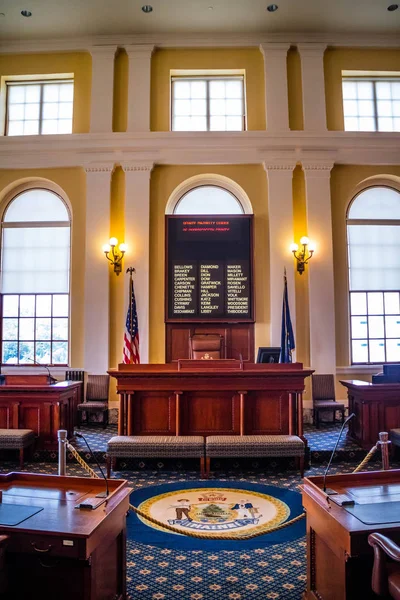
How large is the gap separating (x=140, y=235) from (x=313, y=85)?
4351mm

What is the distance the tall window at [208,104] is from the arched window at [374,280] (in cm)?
291

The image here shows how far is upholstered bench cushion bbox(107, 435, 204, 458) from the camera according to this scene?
5445 millimetres

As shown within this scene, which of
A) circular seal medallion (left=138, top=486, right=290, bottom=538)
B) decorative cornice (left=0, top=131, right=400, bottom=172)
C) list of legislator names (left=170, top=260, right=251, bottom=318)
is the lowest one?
circular seal medallion (left=138, top=486, right=290, bottom=538)

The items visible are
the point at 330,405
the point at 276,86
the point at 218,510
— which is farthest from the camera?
A: the point at 276,86

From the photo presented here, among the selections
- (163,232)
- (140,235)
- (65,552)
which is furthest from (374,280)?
(65,552)

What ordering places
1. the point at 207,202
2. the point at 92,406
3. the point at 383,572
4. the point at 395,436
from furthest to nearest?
the point at 207,202
the point at 92,406
the point at 395,436
the point at 383,572

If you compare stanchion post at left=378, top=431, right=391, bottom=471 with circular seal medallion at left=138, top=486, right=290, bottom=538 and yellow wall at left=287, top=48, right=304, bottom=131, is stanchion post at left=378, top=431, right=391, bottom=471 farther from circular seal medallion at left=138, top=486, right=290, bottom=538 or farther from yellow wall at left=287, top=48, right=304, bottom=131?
yellow wall at left=287, top=48, right=304, bottom=131

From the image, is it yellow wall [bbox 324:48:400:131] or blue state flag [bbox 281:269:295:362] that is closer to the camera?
blue state flag [bbox 281:269:295:362]

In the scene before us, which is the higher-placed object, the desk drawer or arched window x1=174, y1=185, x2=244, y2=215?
arched window x1=174, y1=185, x2=244, y2=215

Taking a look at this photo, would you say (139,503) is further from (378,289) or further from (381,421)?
(378,289)

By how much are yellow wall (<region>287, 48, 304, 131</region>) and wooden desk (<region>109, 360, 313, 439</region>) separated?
5.25 metres

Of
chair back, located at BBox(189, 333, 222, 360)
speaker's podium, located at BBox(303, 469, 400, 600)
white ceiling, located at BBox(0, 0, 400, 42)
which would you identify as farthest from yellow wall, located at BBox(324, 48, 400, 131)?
speaker's podium, located at BBox(303, 469, 400, 600)

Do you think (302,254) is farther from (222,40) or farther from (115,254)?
(222,40)

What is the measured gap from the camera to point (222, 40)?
9305 millimetres
